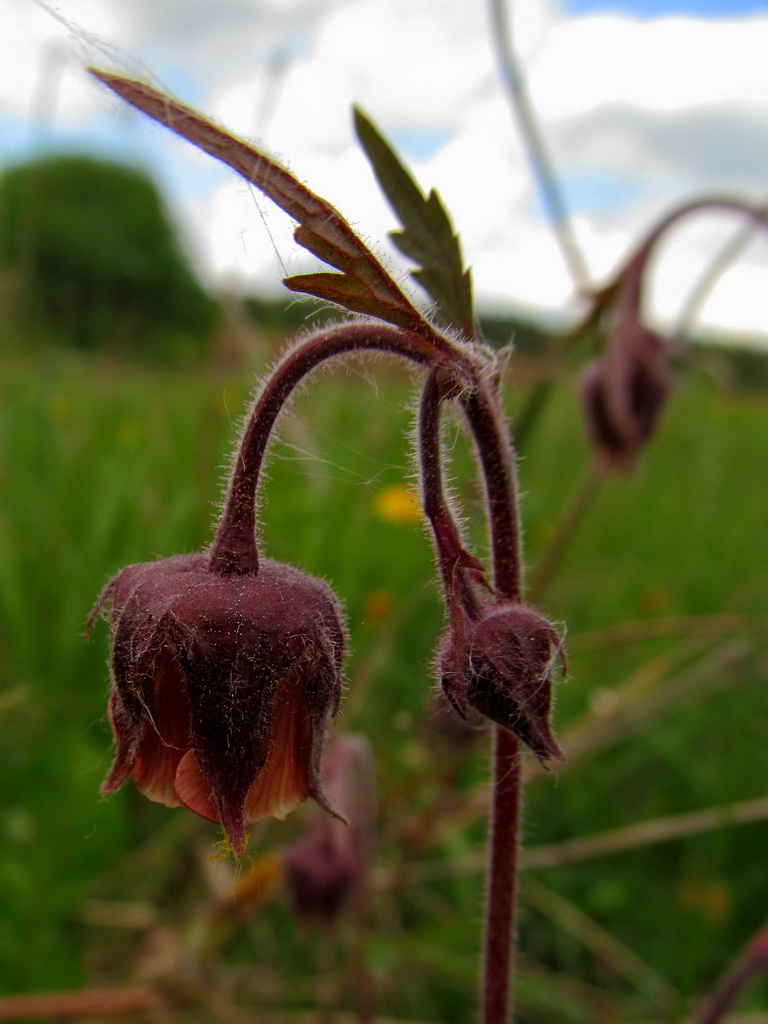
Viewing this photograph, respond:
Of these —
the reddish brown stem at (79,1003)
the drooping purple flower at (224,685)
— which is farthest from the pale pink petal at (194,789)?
the reddish brown stem at (79,1003)

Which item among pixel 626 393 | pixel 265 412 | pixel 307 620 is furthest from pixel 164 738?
pixel 626 393

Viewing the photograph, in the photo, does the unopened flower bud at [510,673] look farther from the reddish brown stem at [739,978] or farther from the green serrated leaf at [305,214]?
the reddish brown stem at [739,978]

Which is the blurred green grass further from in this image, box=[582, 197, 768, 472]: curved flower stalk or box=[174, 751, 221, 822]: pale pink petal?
box=[174, 751, 221, 822]: pale pink petal

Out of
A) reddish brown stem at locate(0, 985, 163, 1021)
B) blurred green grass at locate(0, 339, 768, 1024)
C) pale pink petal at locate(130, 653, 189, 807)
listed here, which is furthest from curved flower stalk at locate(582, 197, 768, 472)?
reddish brown stem at locate(0, 985, 163, 1021)

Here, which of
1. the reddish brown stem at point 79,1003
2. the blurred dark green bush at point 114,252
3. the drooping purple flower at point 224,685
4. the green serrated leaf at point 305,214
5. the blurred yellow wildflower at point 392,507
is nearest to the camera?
the green serrated leaf at point 305,214

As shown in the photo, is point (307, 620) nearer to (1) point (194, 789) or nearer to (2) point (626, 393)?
(1) point (194, 789)

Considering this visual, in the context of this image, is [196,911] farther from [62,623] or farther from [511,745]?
[511,745]
